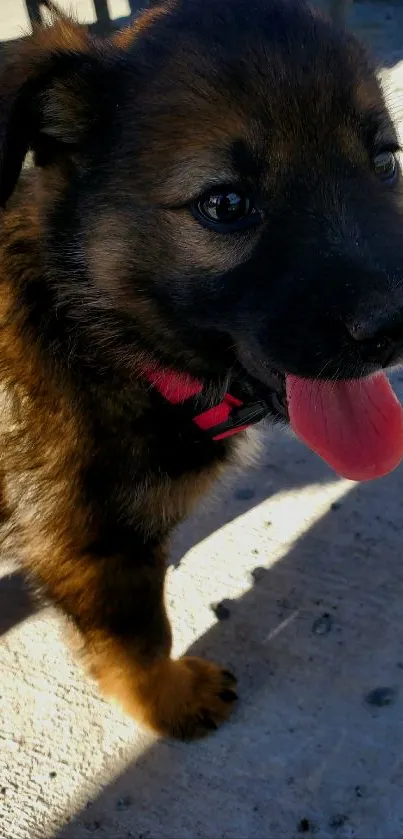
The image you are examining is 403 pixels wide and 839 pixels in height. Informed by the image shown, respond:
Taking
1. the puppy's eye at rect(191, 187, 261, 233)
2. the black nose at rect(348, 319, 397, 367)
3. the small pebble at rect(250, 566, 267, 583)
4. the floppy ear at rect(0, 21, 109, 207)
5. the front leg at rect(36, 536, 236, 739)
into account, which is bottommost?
the small pebble at rect(250, 566, 267, 583)

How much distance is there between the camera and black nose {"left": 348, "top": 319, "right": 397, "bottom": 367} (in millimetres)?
1589

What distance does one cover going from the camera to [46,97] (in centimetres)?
188

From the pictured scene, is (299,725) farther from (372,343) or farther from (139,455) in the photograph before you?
(372,343)

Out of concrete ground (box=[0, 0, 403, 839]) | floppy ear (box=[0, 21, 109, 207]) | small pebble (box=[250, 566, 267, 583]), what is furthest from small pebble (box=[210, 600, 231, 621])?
floppy ear (box=[0, 21, 109, 207])

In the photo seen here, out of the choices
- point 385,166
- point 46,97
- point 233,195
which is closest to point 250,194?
point 233,195

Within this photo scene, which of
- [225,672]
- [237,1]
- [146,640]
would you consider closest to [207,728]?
[225,672]

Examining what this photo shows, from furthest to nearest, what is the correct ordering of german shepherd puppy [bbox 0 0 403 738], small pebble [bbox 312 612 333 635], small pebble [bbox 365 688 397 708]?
1. small pebble [bbox 312 612 333 635]
2. small pebble [bbox 365 688 397 708]
3. german shepherd puppy [bbox 0 0 403 738]

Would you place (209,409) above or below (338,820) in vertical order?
above

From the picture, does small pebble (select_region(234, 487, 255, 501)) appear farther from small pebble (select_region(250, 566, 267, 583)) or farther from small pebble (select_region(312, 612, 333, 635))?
small pebble (select_region(312, 612, 333, 635))

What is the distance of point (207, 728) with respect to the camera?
2.33 meters

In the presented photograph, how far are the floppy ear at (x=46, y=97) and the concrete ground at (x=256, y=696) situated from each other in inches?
41.4

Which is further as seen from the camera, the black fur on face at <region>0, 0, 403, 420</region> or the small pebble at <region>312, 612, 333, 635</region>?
the small pebble at <region>312, 612, 333, 635</region>

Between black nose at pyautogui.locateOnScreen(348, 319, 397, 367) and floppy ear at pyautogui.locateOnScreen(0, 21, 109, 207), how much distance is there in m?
0.84

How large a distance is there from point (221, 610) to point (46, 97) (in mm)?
1682
